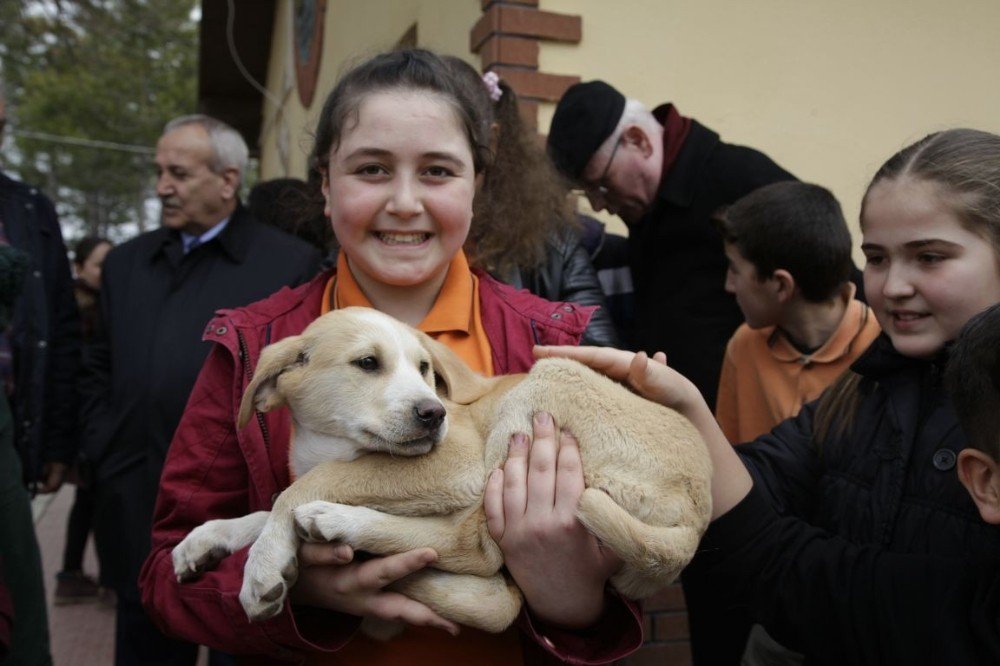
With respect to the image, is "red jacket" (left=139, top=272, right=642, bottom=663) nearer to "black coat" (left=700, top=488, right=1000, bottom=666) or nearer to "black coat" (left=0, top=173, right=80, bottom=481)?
"black coat" (left=700, top=488, right=1000, bottom=666)

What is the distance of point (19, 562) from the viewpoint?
3.48m

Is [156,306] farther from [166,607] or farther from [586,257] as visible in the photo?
[166,607]

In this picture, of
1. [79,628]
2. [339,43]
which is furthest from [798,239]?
[339,43]

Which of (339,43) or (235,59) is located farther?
(235,59)

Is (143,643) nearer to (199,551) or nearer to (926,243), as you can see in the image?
(199,551)

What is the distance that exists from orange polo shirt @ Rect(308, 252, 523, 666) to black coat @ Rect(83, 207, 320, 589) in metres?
1.95

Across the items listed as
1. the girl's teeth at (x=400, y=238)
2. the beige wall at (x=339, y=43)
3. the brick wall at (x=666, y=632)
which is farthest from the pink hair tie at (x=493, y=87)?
the brick wall at (x=666, y=632)

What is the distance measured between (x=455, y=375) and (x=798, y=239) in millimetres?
1920

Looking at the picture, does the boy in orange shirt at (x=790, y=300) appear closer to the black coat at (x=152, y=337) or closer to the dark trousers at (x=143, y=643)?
the black coat at (x=152, y=337)

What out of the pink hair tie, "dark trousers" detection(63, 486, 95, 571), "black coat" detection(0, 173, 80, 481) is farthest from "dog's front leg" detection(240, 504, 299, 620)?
"dark trousers" detection(63, 486, 95, 571)

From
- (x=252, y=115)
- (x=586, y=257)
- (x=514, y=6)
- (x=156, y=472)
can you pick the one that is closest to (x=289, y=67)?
(x=252, y=115)

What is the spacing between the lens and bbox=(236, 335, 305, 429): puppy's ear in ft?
6.90

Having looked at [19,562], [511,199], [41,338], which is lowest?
[19,562]

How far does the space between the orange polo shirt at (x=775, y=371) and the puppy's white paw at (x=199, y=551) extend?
88.6 inches
